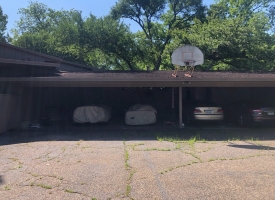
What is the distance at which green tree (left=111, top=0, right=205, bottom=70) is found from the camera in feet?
96.7

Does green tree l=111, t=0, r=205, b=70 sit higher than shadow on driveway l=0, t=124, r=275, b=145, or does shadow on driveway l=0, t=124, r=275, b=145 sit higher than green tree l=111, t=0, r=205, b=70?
green tree l=111, t=0, r=205, b=70

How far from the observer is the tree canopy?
23.8 metres

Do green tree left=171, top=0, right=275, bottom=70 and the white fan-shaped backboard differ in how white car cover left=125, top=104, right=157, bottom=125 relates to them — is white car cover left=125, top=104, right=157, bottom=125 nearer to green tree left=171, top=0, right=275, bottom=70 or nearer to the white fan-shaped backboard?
the white fan-shaped backboard

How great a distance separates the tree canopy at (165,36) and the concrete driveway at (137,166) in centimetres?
1329

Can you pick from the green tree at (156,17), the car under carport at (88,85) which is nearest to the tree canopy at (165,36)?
the green tree at (156,17)

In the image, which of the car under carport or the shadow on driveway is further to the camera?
the car under carport

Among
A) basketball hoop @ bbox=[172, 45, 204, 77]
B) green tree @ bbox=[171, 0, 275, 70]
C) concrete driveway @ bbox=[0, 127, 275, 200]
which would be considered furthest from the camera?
green tree @ bbox=[171, 0, 275, 70]

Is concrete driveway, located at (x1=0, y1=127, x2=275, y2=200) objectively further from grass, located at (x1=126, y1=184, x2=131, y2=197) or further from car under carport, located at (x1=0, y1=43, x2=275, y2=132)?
car under carport, located at (x1=0, y1=43, x2=275, y2=132)

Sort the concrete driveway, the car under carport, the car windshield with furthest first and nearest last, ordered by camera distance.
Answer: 1. the car windshield
2. the car under carport
3. the concrete driveway

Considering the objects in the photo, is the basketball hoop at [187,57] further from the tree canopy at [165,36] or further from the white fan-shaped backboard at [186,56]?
the tree canopy at [165,36]

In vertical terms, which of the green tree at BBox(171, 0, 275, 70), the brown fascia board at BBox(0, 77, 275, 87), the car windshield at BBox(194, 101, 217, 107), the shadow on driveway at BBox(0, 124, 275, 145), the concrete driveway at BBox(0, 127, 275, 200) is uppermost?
the green tree at BBox(171, 0, 275, 70)

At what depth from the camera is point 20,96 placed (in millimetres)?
14414

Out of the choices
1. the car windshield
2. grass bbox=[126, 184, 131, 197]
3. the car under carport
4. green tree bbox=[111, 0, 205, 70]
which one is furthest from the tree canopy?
grass bbox=[126, 184, 131, 197]

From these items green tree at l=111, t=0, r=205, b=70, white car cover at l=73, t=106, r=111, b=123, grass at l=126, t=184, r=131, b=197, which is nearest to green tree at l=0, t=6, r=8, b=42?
green tree at l=111, t=0, r=205, b=70
